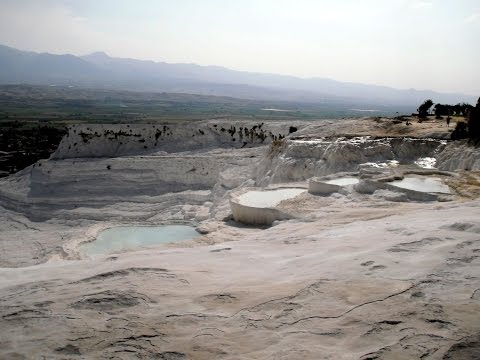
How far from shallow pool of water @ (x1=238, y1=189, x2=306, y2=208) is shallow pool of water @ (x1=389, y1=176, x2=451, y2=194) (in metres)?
3.48

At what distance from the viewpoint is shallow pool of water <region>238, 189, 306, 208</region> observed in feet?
46.2

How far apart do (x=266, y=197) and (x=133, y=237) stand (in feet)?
19.5

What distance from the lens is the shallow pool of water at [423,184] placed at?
493 inches

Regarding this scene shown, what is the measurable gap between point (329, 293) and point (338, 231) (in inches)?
148

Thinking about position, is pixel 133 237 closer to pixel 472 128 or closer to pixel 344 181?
pixel 344 181

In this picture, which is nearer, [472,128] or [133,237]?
[472,128]

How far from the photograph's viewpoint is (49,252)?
17.7m

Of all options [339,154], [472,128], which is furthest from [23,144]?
[472,128]

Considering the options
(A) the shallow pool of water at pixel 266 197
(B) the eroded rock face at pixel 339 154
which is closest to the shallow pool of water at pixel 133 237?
(A) the shallow pool of water at pixel 266 197

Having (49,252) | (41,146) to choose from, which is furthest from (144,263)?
(41,146)

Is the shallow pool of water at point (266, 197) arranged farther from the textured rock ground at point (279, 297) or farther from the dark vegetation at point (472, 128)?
the dark vegetation at point (472, 128)

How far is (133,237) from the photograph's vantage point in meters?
17.7

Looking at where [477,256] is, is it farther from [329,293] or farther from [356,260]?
[329,293]

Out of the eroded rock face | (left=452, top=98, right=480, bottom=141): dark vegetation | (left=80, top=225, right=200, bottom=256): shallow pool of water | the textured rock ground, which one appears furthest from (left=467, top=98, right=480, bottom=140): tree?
(left=80, top=225, right=200, bottom=256): shallow pool of water
